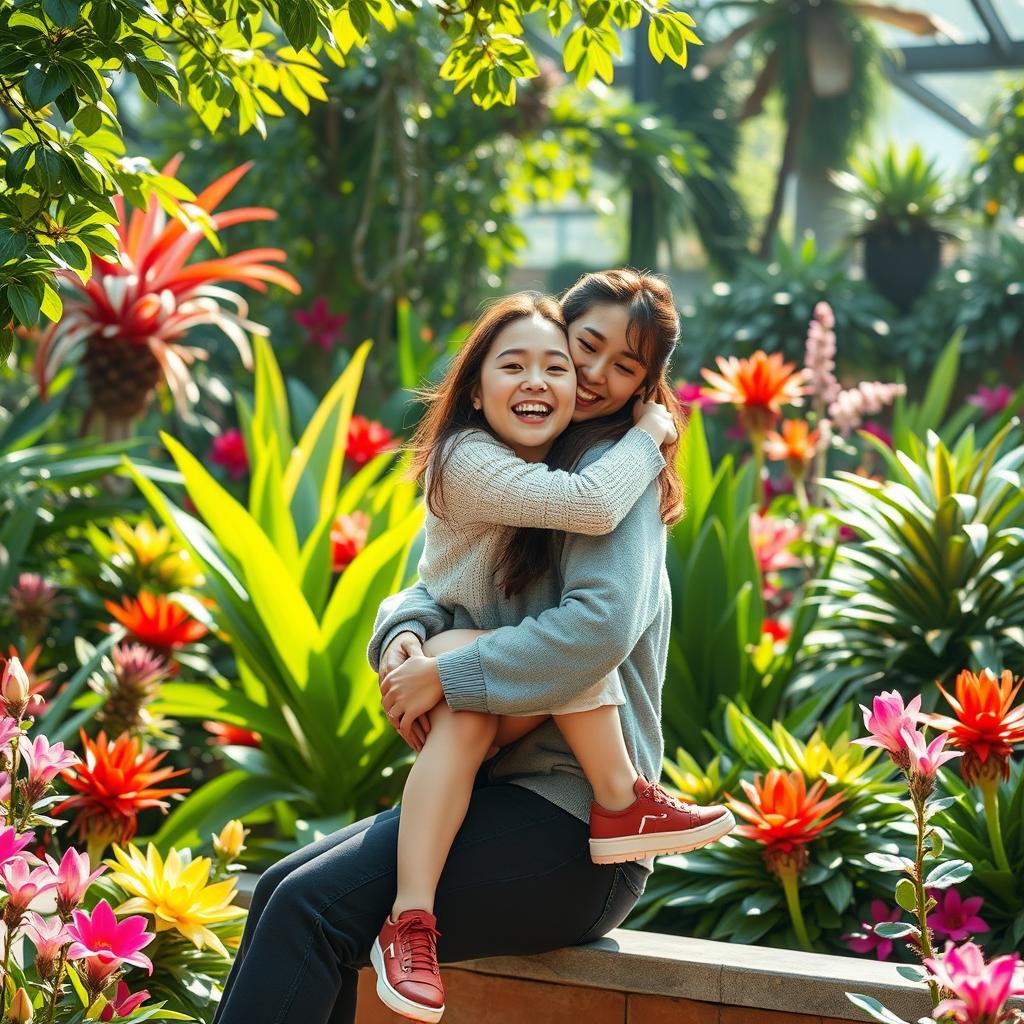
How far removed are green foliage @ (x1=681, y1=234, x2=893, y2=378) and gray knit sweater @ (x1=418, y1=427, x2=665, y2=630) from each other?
491cm

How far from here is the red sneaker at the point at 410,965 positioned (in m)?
1.51

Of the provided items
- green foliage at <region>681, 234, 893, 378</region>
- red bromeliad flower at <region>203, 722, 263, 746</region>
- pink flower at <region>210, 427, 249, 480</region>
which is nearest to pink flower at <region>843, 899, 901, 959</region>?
red bromeliad flower at <region>203, 722, 263, 746</region>

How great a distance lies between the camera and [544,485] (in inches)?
66.5

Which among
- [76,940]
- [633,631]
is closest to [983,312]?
[633,631]

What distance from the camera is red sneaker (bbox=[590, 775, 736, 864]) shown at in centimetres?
166

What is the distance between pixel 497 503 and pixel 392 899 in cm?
51

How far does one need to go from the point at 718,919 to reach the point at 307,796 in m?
0.77

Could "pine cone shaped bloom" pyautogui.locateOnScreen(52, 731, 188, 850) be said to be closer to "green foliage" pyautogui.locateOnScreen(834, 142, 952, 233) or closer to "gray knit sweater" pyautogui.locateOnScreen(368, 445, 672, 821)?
"gray knit sweater" pyautogui.locateOnScreen(368, 445, 672, 821)

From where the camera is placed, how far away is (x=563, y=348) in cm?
182

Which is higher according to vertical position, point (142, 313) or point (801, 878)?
point (142, 313)

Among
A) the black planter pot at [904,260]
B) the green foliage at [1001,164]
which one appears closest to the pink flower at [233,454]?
the green foliage at [1001,164]

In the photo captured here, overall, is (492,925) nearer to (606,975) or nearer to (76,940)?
(606,975)

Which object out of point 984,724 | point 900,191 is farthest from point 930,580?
point 900,191

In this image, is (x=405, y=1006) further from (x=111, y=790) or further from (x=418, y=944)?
(x=111, y=790)
